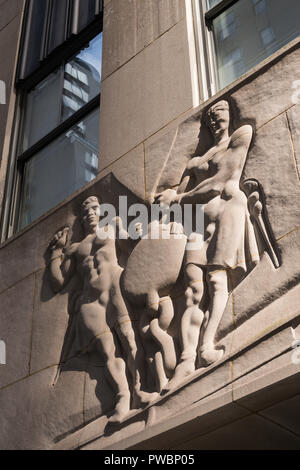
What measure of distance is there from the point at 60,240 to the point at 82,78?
364 cm

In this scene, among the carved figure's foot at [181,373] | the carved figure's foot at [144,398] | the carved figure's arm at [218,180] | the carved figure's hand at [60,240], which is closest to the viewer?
the carved figure's foot at [181,373]

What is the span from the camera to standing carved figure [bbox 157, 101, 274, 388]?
6688mm

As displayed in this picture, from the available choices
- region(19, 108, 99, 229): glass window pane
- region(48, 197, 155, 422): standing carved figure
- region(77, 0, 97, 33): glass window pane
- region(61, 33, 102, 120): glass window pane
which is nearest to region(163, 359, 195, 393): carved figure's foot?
region(48, 197, 155, 422): standing carved figure

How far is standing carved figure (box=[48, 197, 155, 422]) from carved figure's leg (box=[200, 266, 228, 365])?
29.2 inches

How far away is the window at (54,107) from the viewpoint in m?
10.6

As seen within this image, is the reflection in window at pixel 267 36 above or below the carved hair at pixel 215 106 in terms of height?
above

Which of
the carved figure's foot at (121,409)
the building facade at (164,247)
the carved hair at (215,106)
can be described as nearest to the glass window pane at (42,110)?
the building facade at (164,247)

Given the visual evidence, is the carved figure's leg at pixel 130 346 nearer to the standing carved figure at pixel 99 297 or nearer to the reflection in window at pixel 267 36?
the standing carved figure at pixel 99 297

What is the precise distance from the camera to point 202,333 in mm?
6711

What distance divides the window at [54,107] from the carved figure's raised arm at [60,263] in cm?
131

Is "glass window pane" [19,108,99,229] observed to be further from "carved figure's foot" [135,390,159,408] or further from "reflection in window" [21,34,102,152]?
"carved figure's foot" [135,390,159,408]

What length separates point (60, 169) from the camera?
1072cm

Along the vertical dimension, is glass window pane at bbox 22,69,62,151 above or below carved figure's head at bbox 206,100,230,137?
above
